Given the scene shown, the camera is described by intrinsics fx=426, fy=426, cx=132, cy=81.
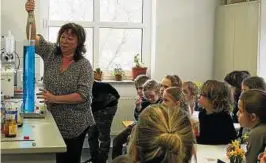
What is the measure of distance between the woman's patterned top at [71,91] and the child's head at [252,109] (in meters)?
0.97

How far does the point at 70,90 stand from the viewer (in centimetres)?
272

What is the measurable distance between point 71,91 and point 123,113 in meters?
2.67

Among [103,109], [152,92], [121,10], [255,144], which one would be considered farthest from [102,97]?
[255,144]

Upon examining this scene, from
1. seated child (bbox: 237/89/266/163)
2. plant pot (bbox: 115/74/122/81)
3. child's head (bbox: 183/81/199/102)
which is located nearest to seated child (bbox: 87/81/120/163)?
child's head (bbox: 183/81/199/102)

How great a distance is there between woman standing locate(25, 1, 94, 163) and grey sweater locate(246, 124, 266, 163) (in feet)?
3.46

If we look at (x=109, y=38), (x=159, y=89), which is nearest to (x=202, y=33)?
(x=109, y=38)

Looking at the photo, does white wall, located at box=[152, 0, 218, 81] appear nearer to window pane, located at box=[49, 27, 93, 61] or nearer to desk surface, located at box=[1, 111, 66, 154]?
window pane, located at box=[49, 27, 93, 61]

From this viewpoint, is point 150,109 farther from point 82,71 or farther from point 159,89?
point 159,89

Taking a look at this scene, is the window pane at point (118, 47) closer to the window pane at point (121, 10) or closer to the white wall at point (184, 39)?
the window pane at point (121, 10)

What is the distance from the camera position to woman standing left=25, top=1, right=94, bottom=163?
2689 millimetres

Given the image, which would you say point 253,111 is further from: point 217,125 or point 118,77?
point 118,77

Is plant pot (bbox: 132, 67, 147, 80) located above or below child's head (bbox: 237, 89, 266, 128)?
above

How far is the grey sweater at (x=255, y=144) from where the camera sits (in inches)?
85.6

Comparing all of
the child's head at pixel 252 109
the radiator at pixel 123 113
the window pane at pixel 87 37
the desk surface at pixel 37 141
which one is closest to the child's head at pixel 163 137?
the desk surface at pixel 37 141
